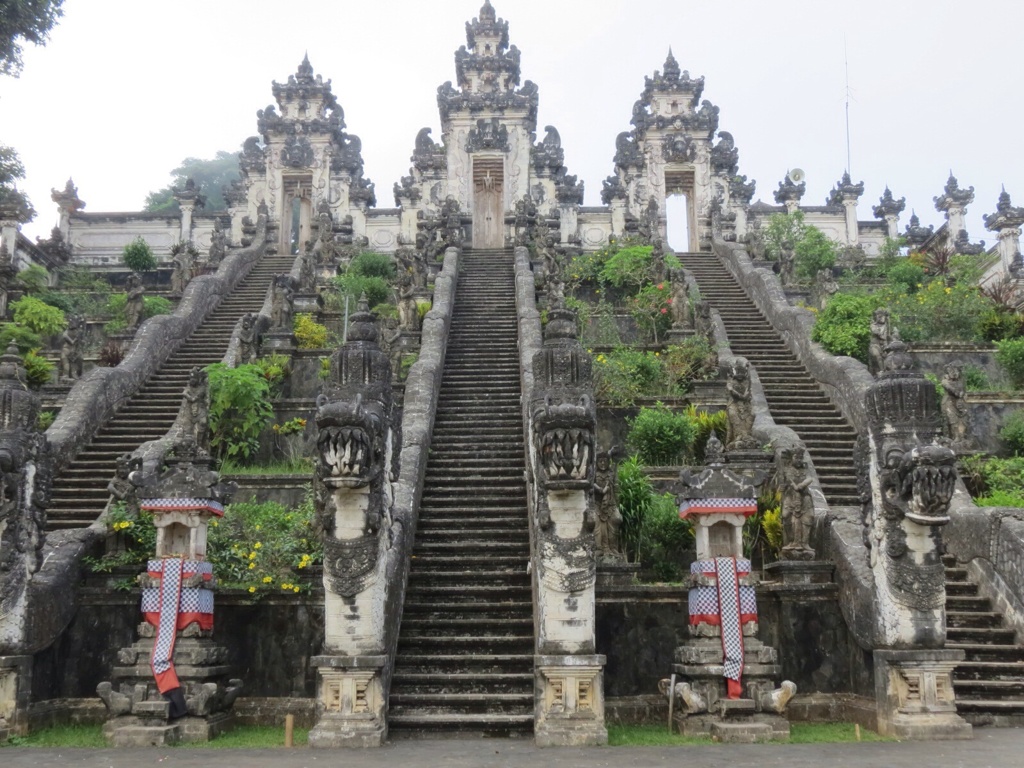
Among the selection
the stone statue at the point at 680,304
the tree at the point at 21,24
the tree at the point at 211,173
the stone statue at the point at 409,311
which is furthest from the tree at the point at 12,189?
the tree at the point at 211,173

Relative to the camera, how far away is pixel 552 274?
20.0 metres

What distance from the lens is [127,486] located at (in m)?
10.4

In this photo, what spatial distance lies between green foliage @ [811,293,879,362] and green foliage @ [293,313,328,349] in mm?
9132

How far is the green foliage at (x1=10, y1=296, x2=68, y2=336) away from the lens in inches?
805

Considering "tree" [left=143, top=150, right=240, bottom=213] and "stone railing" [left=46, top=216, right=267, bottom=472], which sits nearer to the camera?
"stone railing" [left=46, top=216, right=267, bottom=472]

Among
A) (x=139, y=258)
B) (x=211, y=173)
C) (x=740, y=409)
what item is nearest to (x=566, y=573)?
(x=740, y=409)

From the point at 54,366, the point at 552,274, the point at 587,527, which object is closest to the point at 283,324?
the point at 54,366

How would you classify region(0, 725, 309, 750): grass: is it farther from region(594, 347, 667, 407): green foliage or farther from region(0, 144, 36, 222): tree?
region(0, 144, 36, 222): tree

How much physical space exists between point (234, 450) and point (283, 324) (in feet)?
15.0

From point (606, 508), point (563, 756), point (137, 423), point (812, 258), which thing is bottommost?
point (563, 756)

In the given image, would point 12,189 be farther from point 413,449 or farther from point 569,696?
point 569,696

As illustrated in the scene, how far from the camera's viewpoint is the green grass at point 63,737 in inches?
314

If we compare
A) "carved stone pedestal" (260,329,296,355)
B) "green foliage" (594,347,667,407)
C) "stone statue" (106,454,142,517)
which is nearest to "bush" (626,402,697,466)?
"green foliage" (594,347,667,407)

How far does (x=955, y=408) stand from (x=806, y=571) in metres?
6.08
